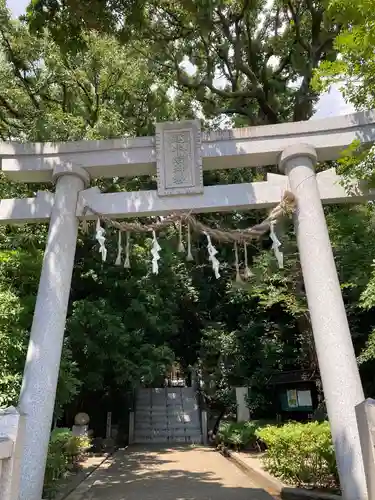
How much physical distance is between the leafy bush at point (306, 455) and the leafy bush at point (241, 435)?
4952 mm

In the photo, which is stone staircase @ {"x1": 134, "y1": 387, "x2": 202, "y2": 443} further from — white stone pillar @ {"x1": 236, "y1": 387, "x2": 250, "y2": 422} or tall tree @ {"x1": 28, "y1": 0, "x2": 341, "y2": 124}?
tall tree @ {"x1": 28, "y1": 0, "x2": 341, "y2": 124}

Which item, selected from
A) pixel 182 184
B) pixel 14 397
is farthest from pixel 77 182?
pixel 14 397

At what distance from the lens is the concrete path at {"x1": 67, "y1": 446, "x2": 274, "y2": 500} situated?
23.7 feet

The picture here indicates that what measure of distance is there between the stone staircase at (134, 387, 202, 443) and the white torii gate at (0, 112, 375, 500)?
44.1 ft

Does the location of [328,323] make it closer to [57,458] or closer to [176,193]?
[176,193]

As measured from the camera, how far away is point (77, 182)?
20.6 ft

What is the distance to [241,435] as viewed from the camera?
40.8ft

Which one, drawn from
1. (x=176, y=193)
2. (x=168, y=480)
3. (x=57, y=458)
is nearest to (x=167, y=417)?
(x=168, y=480)

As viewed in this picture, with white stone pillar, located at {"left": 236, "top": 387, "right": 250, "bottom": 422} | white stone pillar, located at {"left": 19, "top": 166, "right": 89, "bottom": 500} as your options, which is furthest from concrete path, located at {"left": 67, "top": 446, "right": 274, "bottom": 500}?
white stone pillar, located at {"left": 19, "top": 166, "right": 89, "bottom": 500}

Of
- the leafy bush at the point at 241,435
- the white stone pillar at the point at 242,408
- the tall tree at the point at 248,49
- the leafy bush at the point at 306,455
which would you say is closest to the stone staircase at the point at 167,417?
the leafy bush at the point at 241,435

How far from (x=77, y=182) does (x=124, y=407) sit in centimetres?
1476

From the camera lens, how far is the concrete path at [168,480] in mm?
7211

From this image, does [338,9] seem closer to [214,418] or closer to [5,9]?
[5,9]

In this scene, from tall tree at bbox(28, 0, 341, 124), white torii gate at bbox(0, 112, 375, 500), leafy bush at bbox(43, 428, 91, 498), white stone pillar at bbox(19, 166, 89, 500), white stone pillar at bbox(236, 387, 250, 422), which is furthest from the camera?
white stone pillar at bbox(236, 387, 250, 422)
